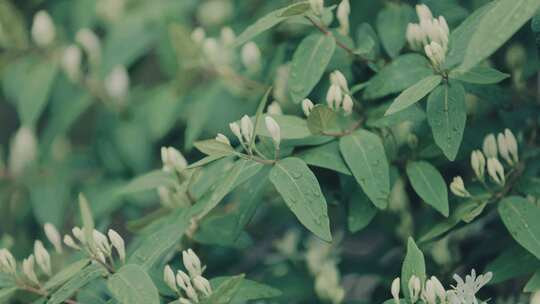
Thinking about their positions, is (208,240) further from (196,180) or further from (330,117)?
(330,117)

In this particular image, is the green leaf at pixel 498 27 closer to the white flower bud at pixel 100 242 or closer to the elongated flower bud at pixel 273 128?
the elongated flower bud at pixel 273 128

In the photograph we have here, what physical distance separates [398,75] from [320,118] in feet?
0.66

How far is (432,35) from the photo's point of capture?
5.39 feet


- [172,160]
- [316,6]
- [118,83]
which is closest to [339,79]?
[316,6]

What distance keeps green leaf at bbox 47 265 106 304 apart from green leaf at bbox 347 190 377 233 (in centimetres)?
49

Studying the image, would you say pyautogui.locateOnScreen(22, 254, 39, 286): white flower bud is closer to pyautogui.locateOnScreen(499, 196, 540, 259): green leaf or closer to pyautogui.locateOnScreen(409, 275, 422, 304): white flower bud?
pyautogui.locateOnScreen(409, 275, 422, 304): white flower bud

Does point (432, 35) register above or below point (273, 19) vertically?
below

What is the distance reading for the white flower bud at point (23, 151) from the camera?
105 inches

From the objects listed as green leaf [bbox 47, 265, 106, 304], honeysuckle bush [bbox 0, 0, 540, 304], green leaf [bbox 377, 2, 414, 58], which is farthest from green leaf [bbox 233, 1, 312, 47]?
green leaf [bbox 47, 265, 106, 304]

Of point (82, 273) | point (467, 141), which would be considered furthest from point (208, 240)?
point (467, 141)

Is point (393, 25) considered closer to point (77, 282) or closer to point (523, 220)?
point (523, 220)

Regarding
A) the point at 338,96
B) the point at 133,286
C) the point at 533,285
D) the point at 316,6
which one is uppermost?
the point at 316,6

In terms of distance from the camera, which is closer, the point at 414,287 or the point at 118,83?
the point at 414,287

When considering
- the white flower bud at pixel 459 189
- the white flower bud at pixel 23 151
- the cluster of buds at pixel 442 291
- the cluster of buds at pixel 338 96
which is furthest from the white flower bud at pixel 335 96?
the white flower bud at pixel 23 151
